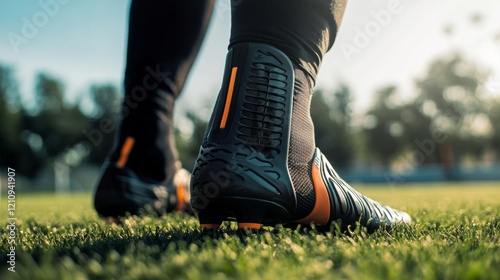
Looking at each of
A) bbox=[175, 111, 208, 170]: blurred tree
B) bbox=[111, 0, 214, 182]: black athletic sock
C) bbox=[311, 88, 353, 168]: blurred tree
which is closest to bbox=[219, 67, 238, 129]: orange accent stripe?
bbox=[111, 0, 214, 182]: black athletic sock

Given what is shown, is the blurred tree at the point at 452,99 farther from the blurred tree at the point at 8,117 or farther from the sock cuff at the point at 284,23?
the sock cuff at the point at 284,23

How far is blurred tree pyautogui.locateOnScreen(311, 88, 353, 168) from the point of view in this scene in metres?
33.1

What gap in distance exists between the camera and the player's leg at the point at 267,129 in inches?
48.0

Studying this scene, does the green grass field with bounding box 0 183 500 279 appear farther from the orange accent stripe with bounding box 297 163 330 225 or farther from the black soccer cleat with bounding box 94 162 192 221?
the black soccer cleat with bounding box 94 162 192 221

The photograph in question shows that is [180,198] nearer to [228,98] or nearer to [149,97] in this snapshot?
[149,97]

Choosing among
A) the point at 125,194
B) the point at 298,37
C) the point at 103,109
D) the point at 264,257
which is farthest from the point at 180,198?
the point at 103,109

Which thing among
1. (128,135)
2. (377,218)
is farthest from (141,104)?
(377,218)

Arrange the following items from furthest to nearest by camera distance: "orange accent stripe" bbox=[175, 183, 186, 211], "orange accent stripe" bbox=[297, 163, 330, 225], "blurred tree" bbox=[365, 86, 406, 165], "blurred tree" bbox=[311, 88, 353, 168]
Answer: "blurred tree" bbox=[365, 86, 406, 165] → "blurred tree" bbox=[311, 88, 353, 168] → "orange accent stripe" bbox=[175, 183, 186, 211] → "orange accent stripe" bbox=[297, 163, 330, 225]

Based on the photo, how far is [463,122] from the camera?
33.5 meters

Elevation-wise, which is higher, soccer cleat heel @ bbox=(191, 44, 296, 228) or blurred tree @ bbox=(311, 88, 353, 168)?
blurred tree @ bbox=(311, 88, 353, 168)

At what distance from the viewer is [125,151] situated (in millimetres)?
2094

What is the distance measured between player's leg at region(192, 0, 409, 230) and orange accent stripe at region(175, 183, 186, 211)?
40.5 inches

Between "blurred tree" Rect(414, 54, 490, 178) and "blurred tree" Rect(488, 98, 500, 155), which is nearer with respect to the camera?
"blurred tree" Rect(414, 54, 490, 178)

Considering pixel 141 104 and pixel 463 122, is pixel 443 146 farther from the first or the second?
pixel 141 104
